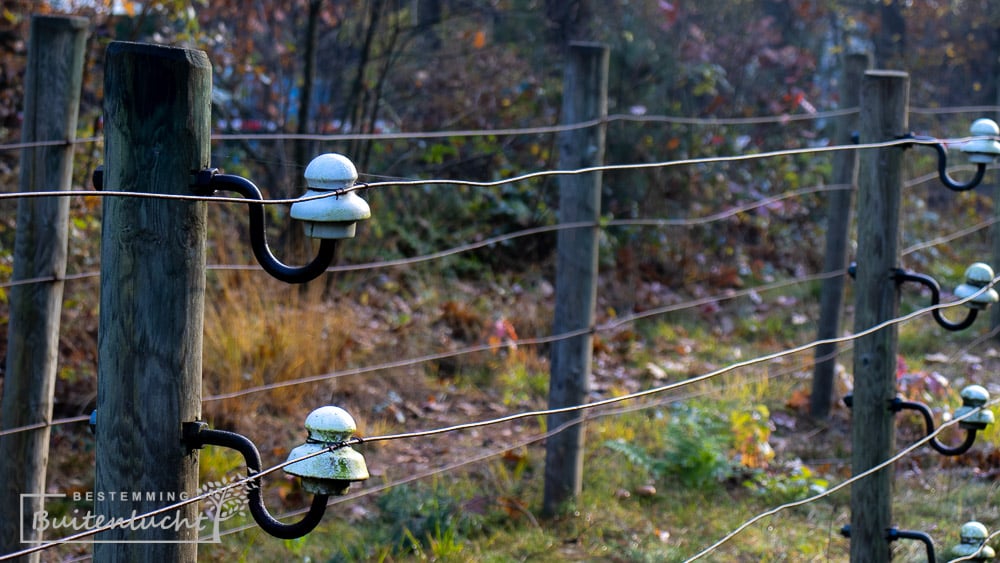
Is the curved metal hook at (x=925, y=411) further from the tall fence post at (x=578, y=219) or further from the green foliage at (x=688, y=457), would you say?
the green foliage at (x=688, y=457)

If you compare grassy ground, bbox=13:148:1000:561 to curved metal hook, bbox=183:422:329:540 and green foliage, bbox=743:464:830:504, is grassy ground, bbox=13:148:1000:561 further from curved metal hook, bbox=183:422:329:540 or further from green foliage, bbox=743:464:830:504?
curved metal hook, bbox=183:422:329:540

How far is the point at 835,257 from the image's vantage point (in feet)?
17.9

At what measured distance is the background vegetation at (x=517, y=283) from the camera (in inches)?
163

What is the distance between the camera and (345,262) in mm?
6781

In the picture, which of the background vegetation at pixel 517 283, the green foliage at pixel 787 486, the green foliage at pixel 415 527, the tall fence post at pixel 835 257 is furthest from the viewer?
the tall fence post at pixel 835 257

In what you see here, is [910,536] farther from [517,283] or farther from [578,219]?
[517,283]

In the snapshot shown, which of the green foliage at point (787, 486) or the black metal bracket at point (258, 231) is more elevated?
the black metal bracket at point (258, 231)

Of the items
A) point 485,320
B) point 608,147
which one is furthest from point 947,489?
point 608,147

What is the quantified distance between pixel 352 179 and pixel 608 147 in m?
6.83

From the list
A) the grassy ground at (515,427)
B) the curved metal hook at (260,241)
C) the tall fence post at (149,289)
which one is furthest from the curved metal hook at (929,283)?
the tall fence post at (149,289)

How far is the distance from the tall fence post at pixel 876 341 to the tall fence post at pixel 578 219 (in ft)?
3.83

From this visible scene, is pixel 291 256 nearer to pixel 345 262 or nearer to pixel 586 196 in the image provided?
pixel 345 262

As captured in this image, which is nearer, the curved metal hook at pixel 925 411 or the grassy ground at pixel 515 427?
the curved metal hook at pixel 925 411

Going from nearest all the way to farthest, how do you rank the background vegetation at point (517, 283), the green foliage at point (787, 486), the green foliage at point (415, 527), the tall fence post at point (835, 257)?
the green foliage at point (415, 527) < the background vegetation at point (517, 283) < the green foliage at point (787, 486) < the tall fence post at point (835, 257)
